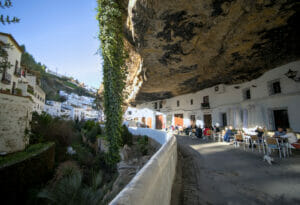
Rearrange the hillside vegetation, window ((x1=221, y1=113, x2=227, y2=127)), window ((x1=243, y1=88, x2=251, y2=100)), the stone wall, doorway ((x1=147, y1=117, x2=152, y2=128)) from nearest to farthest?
the stone wall → window ((x1=243, y1=88, x2=251, y2=100)) → window ((x1=221, y1=113, x2=227, y2=127)) → doorway ((x1=147, y1=117, x2=152, y2=128)) → the hillside vegetation

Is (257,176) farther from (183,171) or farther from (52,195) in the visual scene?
(52,195)

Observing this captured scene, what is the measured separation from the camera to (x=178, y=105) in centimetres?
1739

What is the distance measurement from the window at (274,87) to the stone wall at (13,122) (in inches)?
655

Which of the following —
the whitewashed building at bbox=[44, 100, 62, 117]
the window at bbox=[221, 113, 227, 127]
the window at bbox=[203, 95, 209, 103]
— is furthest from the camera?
the whitewashed building at bbox=[44, 100, 62, 117]

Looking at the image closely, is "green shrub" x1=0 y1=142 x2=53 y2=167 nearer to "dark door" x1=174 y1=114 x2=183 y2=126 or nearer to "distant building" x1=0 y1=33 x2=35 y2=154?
"distant building" x1=0 y1=33 x2=35 y2=154

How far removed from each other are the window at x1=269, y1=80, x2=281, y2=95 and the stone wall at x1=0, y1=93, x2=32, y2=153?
54.6ft

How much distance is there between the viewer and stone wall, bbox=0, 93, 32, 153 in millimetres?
8055

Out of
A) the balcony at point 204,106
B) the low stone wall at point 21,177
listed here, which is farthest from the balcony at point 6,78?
the balcony at point 204,106

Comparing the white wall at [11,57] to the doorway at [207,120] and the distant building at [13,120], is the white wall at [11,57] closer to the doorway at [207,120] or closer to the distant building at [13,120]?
the distant building at [13,120]

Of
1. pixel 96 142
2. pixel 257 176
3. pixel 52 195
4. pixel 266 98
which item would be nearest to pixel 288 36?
pixel 266 98

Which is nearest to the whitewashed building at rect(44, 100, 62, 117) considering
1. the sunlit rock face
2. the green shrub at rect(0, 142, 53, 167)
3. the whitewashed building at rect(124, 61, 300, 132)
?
the green shrub at rect(0, 142, 53, 167)

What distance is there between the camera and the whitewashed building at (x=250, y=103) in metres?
8.15

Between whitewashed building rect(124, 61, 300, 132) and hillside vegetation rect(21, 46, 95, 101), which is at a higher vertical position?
hillside vegetation rect(21, 46, 95, 101)

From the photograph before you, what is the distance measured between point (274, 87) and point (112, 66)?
35.8 feet
